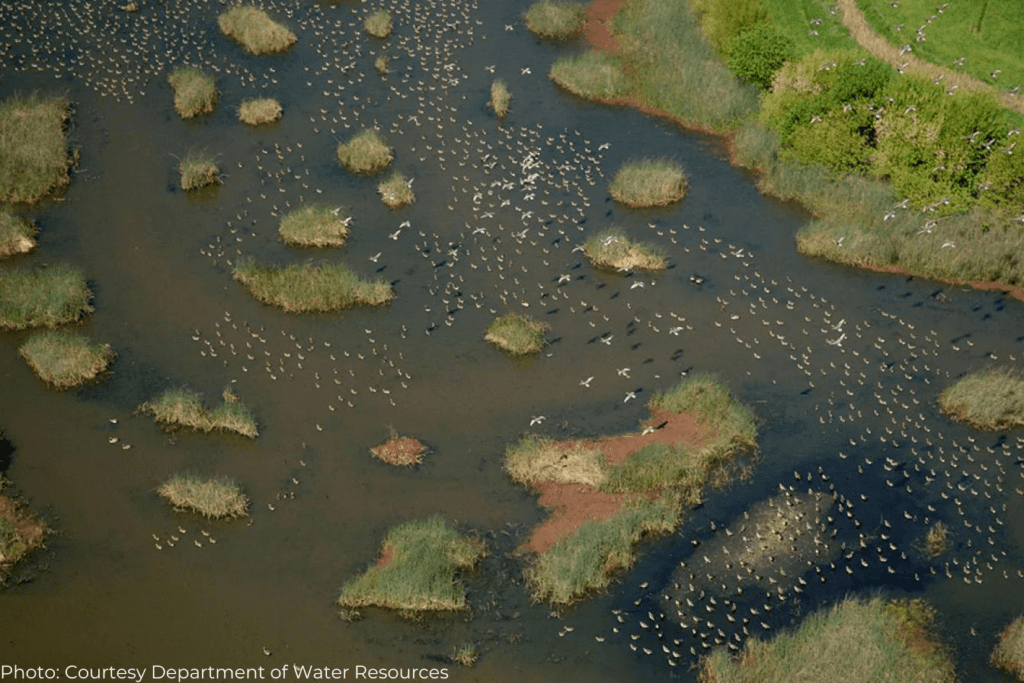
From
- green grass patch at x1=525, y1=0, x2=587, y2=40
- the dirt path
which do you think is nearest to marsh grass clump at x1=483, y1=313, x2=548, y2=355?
the dirt path

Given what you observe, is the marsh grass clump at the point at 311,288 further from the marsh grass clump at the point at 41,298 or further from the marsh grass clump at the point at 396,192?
the marsh grass clump at the point at 41,298

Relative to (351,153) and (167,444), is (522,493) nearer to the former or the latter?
(167,444)

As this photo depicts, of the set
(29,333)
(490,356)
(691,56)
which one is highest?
(691,56)

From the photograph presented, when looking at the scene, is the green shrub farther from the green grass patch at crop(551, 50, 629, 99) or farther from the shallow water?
the green grass patch at crop(551, 50, 629, 99)

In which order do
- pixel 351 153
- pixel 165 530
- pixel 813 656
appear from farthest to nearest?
1. pixel 351 153
2. pixel 165 530
3. pixel 813 656

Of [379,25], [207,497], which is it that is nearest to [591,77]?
[379,25]

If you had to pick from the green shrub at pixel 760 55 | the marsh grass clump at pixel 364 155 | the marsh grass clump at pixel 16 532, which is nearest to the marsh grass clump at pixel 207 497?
the marsh grass clump at pixel 16 532

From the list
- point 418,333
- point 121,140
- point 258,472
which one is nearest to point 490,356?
point 418,333
